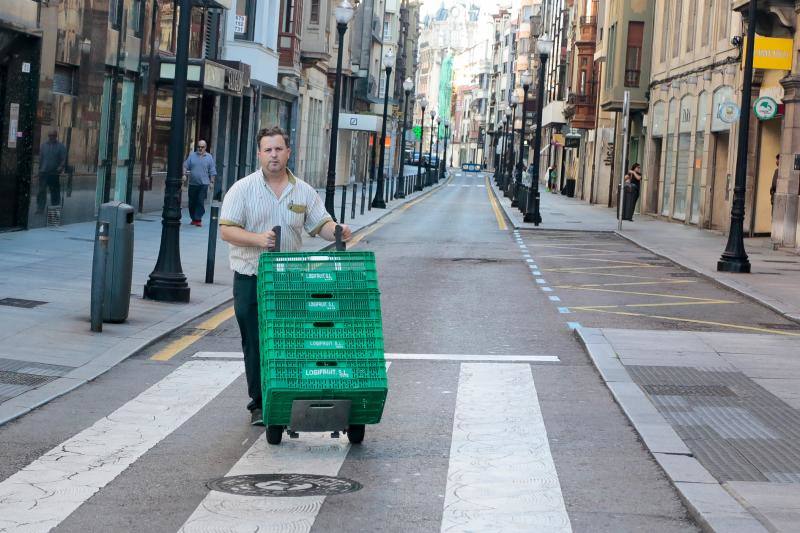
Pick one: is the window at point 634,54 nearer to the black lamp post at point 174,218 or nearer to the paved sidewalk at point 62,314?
the paved sidewalk at point 62,314

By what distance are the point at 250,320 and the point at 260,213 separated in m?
0.64

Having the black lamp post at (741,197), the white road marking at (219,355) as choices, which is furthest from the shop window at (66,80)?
the white road marking at (219,355)

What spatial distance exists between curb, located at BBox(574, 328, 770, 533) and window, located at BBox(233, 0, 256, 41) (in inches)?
1195

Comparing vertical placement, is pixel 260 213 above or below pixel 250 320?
above

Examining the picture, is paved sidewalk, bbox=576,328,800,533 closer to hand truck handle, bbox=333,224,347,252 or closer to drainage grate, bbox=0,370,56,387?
hand truck handle, bbox=333,224,347,252

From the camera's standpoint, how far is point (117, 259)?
1211 cm

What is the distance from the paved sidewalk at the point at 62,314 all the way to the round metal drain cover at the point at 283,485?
6.54 ft

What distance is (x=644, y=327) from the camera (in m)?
14.4

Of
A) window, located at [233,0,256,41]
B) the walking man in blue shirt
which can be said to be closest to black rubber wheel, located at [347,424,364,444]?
the walking man in blue shirt

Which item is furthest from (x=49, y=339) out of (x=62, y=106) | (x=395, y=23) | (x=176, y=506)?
(x=395, y=23)

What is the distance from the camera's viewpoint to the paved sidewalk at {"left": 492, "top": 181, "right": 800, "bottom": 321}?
1883 centimetres

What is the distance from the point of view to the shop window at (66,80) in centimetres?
2427

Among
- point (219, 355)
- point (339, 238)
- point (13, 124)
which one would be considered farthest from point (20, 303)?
point (13, 124)

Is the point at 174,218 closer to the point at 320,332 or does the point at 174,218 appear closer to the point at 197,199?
the point at 320,332
